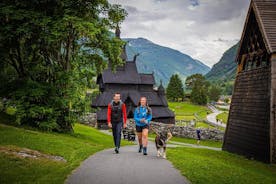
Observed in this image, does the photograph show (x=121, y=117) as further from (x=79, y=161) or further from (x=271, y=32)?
(x=271, y=32)

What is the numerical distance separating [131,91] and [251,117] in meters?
41.2

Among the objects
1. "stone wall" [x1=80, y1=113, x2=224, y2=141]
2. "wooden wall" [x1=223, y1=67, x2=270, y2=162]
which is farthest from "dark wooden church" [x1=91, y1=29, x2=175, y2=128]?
"wooden wall" [x1=223, y1=67, x2=270, y2=162]

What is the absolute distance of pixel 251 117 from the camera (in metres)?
22.2

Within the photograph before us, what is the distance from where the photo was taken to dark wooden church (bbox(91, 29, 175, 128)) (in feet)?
194

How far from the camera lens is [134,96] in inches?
2392

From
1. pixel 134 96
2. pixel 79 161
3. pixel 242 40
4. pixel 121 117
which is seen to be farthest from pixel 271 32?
pixel 134 96

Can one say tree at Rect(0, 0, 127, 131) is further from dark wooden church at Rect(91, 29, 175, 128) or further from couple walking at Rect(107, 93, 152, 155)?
dark wooden church at Rect(91, 29, 175, 128)

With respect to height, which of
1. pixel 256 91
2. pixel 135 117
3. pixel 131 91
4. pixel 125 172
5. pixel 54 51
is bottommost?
pixel 125 172

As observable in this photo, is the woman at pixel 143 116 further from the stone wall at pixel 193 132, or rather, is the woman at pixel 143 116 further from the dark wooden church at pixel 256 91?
the stone wall at pixel 193 132

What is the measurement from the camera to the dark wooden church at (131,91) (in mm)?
59250

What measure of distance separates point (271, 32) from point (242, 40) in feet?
17.5

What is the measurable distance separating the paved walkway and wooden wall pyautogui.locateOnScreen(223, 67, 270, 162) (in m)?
11.6

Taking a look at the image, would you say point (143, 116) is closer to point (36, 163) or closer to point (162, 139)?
point (162, 139)

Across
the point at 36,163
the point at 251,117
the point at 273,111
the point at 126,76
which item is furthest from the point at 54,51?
the point at 126,76
